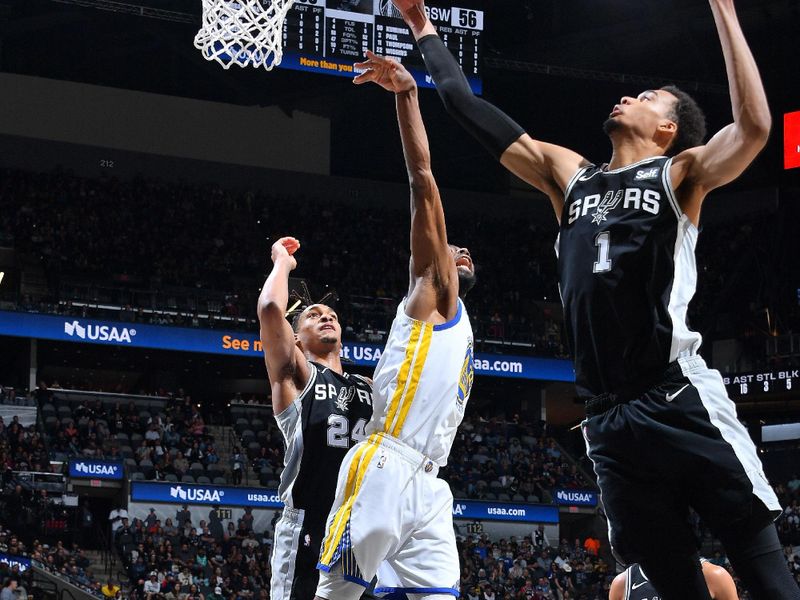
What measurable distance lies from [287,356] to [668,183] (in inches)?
118

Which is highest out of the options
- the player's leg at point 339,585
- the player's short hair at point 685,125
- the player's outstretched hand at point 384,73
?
the player's outstretched hand at point 384,73

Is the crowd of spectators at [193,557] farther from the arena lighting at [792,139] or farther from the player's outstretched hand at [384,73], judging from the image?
the player's outstretched hand at [384,73]

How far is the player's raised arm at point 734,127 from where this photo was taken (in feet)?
10.3

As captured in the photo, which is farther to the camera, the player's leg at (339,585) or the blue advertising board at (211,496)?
the blue advertising board at (211,496)

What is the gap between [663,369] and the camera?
322 cm

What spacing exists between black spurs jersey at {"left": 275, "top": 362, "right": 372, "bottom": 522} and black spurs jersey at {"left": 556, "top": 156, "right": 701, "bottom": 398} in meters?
2.59

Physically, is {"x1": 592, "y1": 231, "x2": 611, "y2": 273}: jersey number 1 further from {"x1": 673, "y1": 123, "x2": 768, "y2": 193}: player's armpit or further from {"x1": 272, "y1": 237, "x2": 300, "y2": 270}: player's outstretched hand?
{"x1": 272, "y1": 237, "x2": 300, "y2": 270}: player's outstretched hand

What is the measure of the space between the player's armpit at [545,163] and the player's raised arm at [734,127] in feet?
1.43

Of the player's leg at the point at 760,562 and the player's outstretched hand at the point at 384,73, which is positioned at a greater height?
the player's outstretched hand at the point at 384,73

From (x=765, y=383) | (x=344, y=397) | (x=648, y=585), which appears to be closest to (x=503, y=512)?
(x=765, y=383)

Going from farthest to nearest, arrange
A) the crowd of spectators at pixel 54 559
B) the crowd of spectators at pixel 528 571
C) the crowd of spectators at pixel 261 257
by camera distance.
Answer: the crowd of spectators at pixel 261 257 < the crowd of spectators at pixel 528 571 < the crowd of spectators at pixel 54 559

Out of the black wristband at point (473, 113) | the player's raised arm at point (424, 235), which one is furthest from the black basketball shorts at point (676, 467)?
the player's raised arm at point (424, 235)

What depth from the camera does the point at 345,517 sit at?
473 cm

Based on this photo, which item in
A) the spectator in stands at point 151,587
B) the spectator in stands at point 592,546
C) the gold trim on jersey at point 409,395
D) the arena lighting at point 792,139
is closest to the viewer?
the gold trim on jersey at point 409,395
